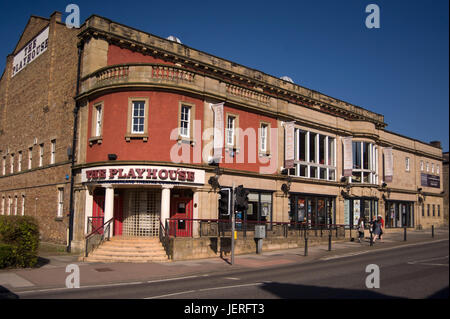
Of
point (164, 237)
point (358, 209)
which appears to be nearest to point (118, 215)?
point (164, 237)

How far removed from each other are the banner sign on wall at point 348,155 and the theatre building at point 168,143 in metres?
0.09

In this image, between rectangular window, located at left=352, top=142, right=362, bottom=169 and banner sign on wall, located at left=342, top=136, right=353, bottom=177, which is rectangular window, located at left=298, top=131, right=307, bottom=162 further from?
rectangular window, located at left=352, top=142, right=362, bottom=169

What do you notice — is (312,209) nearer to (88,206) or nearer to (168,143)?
(168,143)

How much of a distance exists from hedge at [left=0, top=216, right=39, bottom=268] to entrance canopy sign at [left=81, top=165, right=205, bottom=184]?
4886 millimetres

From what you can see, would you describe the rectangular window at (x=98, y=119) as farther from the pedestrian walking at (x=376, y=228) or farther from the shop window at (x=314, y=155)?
the pedestrian walking at (x=376, y=228)

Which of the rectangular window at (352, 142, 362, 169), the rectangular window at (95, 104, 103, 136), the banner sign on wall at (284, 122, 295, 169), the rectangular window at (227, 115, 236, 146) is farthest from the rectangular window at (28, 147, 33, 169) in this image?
the rectangular window at (352, 142, 362, 169)

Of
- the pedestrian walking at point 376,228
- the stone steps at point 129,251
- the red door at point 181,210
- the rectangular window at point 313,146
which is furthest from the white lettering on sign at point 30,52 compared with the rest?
the pedestrian walking at point 376,228

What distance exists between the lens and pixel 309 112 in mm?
31781

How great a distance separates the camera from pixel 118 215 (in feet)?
75.3

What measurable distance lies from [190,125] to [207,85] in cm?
277

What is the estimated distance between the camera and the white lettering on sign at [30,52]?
32688 millimetres

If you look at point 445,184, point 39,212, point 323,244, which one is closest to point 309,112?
point 323,244

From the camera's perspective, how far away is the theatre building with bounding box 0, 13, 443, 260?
22.1 meters
